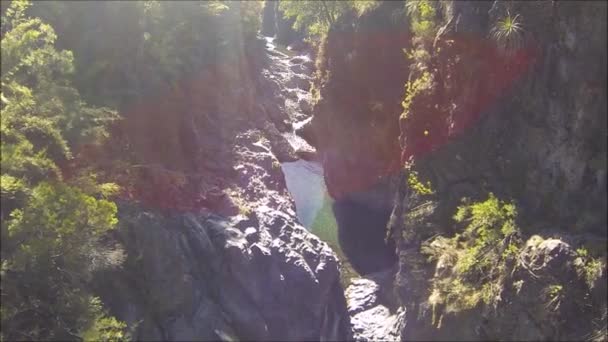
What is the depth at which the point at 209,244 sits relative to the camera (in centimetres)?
2303

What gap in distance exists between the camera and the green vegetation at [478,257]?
18203 millimetres

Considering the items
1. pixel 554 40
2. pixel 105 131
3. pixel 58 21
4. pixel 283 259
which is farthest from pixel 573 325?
pixel 58 21

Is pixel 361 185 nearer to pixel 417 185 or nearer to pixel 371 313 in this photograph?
pixel 417 185

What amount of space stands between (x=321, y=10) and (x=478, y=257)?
879 inches

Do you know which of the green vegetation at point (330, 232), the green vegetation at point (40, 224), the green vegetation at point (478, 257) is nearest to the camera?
the green vegetation at point (40, 224)

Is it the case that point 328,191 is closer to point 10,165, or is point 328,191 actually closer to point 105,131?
point 105,131

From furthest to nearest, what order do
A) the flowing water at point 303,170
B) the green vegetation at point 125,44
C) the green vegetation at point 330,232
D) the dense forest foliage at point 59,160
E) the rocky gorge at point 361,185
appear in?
the flowing water at point 303,170 → the green vegetation at point 330,232 → the green vegetation at point 125,44 → the rocky gorge at point 361,185 → the dense forest foliage at point 59,160

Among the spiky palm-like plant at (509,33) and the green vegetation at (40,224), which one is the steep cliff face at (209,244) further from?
the spiky palm-like plant at (509,33)

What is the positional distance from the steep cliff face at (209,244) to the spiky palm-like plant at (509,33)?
12224 mm

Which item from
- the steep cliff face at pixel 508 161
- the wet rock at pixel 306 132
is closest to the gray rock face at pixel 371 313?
the steep cliff face at pixel 508 161

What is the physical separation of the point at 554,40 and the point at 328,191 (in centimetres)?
1716

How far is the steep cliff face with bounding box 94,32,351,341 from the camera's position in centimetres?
2065

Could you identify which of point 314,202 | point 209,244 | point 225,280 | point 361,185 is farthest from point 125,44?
point 361,185

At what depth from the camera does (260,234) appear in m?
25.5
